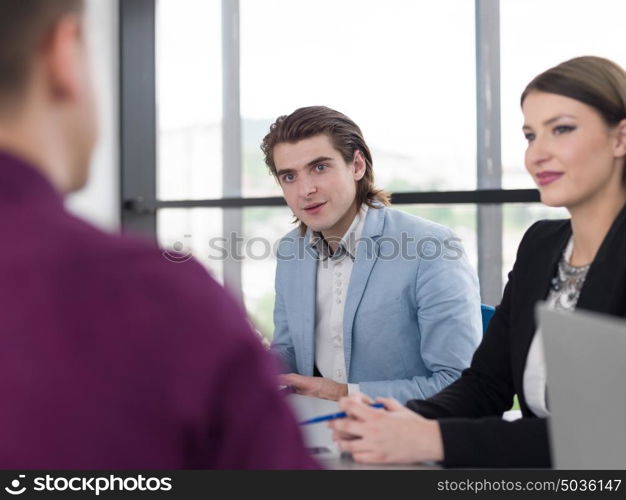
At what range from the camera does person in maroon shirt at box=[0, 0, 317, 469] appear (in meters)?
0.55

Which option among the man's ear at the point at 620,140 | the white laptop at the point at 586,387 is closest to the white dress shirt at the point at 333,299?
the man's ear at the point at 620,140

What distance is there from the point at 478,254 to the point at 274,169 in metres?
1.60

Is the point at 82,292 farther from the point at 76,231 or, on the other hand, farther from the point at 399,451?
the point at 399,451

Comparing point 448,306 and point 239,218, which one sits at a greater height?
point 239,218

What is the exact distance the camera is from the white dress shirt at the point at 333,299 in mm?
2586

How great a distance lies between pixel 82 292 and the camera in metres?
0.55

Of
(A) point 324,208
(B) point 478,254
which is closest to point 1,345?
(A) point 324,208

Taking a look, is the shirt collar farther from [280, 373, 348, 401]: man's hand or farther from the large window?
the large window

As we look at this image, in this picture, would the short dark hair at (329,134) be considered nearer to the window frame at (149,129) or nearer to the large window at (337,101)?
the large window at (337,101)

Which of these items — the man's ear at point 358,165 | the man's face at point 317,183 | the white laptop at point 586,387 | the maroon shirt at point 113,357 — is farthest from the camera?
the man's ear at point 358,165

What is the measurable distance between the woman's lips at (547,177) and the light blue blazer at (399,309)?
0.75 m

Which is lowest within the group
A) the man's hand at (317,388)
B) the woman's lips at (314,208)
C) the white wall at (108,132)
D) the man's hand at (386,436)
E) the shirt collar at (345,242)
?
the man's hand at (317,388)

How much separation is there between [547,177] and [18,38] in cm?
131

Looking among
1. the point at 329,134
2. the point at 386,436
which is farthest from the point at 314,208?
the point at 386,436
